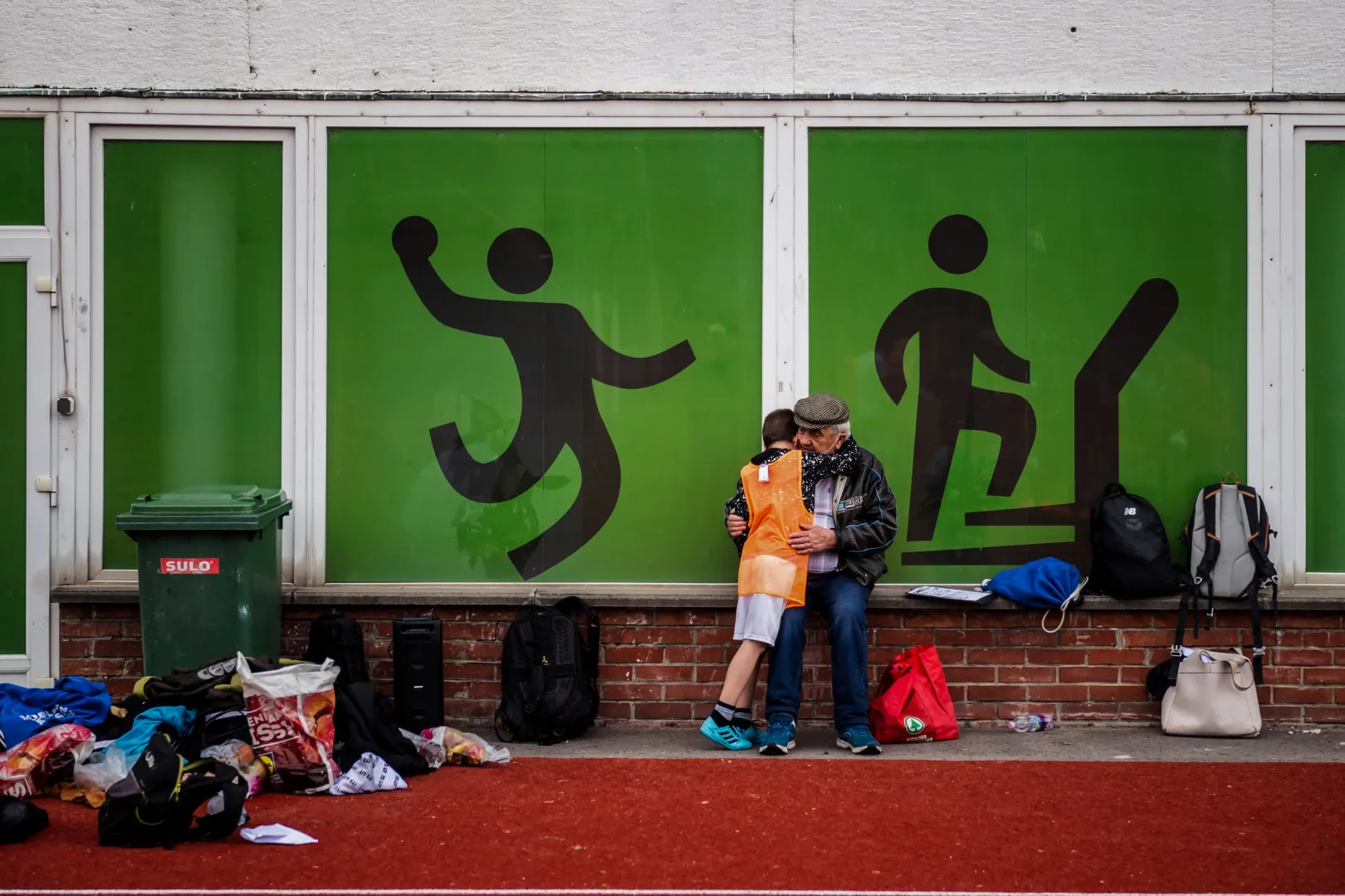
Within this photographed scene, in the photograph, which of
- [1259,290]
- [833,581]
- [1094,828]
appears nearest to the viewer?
[1094,828]

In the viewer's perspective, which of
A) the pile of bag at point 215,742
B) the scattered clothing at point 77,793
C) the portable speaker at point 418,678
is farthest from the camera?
the portable speaker at point 418,678

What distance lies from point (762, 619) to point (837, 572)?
0.50 m

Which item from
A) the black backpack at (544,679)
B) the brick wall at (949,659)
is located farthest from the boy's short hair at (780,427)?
the black backpack at (544,679)

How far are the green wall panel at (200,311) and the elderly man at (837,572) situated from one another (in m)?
2.76

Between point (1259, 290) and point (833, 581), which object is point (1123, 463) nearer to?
point (1259, 290)

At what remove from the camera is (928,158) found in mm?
7199

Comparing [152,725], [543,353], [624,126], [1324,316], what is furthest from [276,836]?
[1324,316]

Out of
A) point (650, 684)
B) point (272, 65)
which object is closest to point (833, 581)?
point (650, 684)

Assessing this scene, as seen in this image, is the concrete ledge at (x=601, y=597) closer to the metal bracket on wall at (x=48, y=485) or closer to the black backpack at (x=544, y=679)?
the black backpack at (x=544, y=679)

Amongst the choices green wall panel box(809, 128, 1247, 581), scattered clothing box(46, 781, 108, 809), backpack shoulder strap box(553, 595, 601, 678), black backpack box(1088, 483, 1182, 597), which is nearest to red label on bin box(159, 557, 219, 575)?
scattered clothing box(46, 781, 108, 809)

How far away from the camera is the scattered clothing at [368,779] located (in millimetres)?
5602

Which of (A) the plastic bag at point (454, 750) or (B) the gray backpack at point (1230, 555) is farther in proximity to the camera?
(B) the gray backpack at point (1230, 555)

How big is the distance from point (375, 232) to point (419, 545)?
5.75 feet

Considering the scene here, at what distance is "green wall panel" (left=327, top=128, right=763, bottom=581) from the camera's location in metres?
7.21
